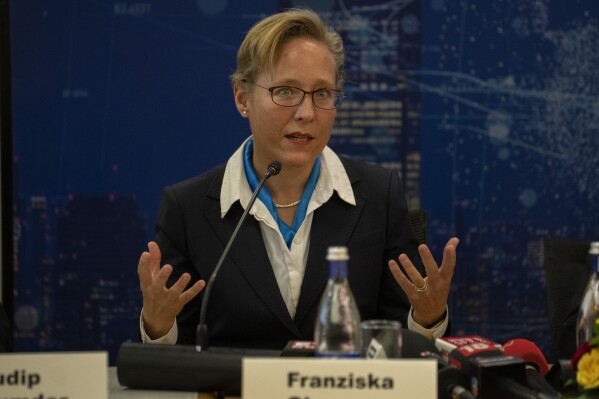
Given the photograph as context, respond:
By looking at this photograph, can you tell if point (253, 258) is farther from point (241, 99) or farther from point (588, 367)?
point (588, 367)

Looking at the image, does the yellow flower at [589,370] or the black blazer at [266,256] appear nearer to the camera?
the yellow flower at [589,370]

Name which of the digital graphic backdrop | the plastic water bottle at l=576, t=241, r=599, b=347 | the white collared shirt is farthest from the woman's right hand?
the digital graphic backdrop

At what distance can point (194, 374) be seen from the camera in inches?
67.3

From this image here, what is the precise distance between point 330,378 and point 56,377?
473 mm

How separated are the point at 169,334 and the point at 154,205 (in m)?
1.69

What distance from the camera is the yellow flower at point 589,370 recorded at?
1363mm

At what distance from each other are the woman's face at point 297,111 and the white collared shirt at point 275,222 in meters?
0.11

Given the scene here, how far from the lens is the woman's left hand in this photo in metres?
2.05

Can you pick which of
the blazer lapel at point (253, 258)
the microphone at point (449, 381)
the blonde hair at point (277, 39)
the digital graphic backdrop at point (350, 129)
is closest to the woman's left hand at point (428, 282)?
the blazer lapel at point (253, 258)

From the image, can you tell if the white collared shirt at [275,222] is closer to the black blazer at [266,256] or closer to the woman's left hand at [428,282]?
the black blazer at [266,256]

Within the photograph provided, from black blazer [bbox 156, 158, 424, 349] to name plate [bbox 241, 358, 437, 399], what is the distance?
930 millimetres

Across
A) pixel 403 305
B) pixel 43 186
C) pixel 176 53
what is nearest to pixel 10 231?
pixel 43 186

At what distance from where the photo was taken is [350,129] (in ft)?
12.3

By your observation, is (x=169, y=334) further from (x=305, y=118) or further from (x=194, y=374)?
(x=305, y=118)
